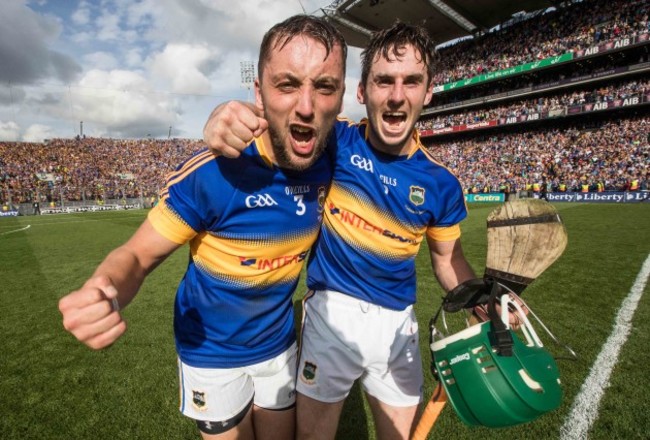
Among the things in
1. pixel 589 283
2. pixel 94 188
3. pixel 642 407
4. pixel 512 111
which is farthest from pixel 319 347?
pixel 94 188

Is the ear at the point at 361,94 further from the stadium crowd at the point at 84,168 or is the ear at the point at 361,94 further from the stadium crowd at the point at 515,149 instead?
the stadium crowd at the point at 84,168

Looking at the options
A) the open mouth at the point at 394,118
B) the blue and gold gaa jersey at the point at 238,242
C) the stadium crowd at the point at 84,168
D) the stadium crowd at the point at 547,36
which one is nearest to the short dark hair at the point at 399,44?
the open mouth at the point at 394,118

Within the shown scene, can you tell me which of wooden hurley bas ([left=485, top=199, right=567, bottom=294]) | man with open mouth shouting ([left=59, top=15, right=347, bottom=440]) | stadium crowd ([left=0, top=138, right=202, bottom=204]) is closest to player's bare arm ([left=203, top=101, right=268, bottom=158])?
Result: man with open mouth shouting ([left=59, top=15, right=347, bottom=440])

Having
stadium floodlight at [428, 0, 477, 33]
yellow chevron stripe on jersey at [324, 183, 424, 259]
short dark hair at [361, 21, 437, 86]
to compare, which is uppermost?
stadium floodlight at [428, 0, 477, 33]

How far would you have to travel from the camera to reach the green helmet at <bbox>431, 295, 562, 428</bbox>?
1.22 metres

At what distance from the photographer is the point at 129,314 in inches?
220

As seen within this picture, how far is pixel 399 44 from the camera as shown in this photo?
217 cm

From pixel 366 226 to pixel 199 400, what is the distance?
1374 mm

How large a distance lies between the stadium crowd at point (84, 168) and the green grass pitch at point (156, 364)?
123ft

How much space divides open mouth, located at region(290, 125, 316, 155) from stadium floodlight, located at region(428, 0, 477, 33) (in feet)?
123

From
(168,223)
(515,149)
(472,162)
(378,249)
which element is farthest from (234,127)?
(472,162)

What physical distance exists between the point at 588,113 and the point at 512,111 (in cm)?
732

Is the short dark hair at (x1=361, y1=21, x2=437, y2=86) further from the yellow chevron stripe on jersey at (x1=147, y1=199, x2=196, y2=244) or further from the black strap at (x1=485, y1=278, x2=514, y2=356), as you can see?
the black strap at (x1=485, y1=278, x2=514, y2=356)

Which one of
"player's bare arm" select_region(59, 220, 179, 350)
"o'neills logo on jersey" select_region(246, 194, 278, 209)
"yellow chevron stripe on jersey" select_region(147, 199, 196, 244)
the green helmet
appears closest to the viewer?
"player's bare arm" select_region(59, 220, 179, 350)
